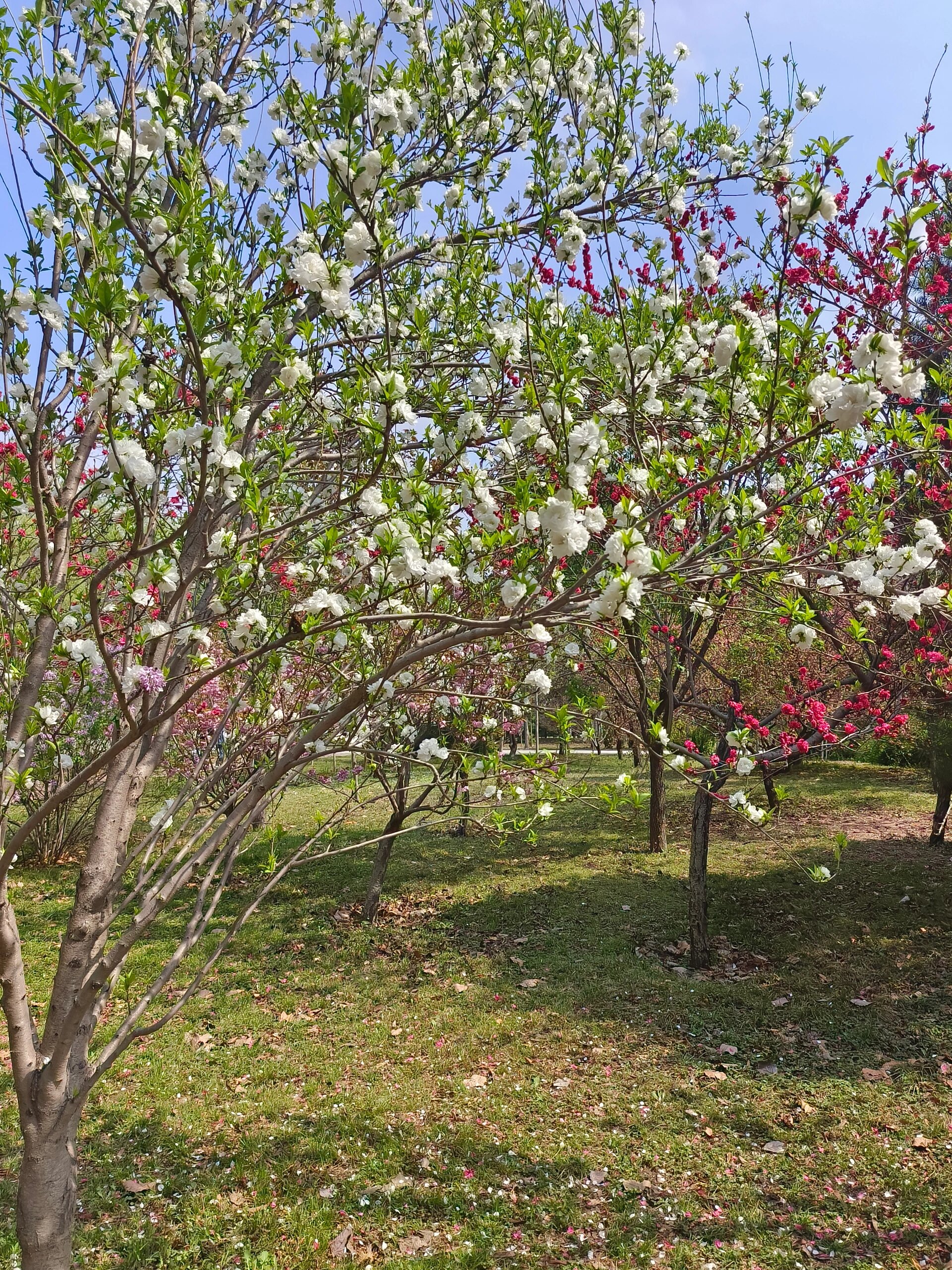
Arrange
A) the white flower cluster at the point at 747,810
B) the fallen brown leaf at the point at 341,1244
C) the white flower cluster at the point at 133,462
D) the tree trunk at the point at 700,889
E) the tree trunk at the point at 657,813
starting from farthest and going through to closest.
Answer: the tree trunk at the point at 657,813, the tree trunk at the point at 700,889, the fallen brown leaf at the point at 341,1244, the white flower cluster at the point at 747,810, the white flower cluster at the point at 133,462

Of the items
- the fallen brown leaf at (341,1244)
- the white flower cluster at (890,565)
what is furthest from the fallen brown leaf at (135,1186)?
the white flower cluster at (890,565)

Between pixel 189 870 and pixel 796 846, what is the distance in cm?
855

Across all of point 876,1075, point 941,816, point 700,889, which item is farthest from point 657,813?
point 876,1075

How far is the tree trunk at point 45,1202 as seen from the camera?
2303 mm

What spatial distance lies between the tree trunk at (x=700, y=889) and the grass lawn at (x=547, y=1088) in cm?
19

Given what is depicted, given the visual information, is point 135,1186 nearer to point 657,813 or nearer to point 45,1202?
point 45,1202

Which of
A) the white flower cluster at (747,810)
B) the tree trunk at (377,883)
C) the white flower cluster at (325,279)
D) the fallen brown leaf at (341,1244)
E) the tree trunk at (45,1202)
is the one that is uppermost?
the white flower cluster at (325,279)

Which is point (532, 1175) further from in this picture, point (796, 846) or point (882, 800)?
point (882, 800)

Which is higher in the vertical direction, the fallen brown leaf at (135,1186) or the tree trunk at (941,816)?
the tree trunk at (941,816)

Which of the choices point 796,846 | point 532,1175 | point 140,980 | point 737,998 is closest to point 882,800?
point 796,846

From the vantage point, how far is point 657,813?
9.46 meters

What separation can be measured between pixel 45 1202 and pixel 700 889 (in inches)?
211

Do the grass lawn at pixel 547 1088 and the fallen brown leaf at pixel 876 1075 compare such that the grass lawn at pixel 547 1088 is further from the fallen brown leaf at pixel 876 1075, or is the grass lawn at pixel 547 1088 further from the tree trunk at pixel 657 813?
the tree trunk at pixel 657 813

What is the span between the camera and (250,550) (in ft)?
6.93
